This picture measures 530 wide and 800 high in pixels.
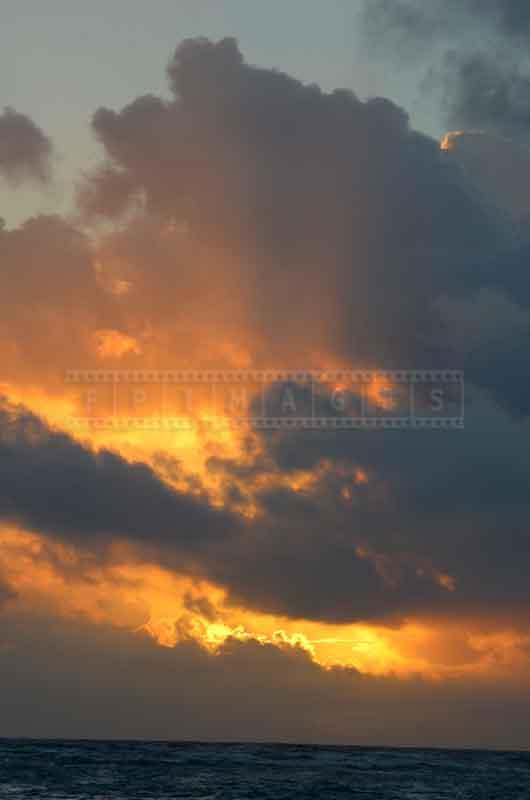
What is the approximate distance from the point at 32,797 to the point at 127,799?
1637 cm

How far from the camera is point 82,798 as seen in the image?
645ft

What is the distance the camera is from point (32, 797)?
19525 cm

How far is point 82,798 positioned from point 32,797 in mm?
8428

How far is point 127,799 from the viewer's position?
655 ft

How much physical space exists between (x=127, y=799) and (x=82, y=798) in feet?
26.5
